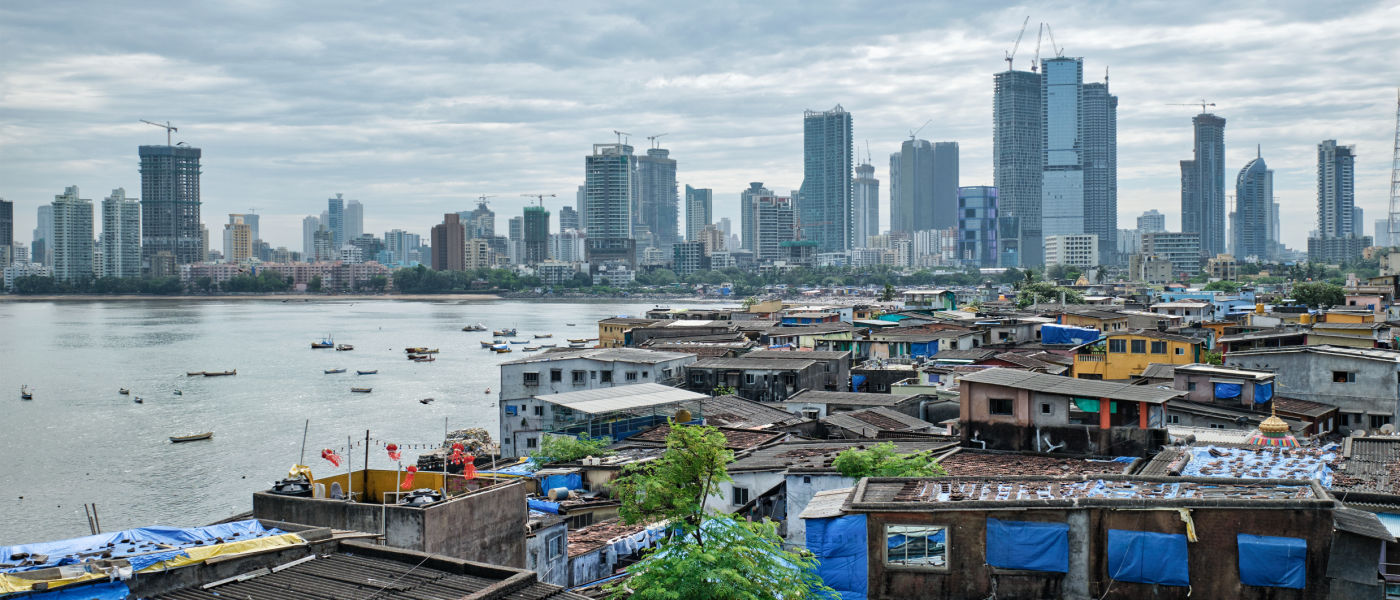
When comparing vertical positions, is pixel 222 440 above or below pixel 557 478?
below

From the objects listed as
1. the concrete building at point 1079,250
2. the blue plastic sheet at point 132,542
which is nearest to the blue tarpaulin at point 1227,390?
the blue plastic sheet at point 132,542

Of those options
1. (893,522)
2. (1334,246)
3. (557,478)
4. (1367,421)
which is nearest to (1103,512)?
(893,522)

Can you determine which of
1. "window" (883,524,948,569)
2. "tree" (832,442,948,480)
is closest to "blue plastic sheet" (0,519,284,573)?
"window" (883,524,948,569)

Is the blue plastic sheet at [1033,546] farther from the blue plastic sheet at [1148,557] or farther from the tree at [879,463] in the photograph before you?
the tree at [879,463]

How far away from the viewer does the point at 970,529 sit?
783 centimetres

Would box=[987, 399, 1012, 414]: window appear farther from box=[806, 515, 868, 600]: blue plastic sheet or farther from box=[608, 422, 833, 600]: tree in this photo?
box=[806, 515, 868, 600]: blue plastic sheet

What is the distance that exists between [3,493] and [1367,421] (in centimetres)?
3262

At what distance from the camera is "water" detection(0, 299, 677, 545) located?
97.1ft

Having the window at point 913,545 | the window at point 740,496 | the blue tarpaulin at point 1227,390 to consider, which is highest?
the window at point 913,545

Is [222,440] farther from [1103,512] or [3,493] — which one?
[1103,512]

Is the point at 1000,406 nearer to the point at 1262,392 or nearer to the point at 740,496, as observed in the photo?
the point at 740,496

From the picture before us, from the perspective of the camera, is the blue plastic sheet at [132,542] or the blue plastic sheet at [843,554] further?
the blue plastic sheet at [843,554]

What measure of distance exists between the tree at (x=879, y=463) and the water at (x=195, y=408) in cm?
1819

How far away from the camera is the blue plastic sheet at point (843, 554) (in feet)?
27.4
